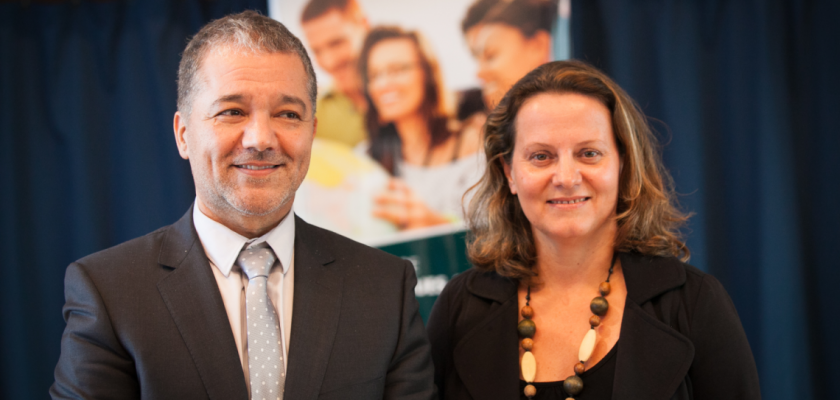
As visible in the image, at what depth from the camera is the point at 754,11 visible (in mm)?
3012

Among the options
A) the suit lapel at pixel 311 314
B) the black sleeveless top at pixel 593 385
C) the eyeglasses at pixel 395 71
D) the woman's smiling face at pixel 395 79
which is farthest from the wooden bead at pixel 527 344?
the eyeglasses at pixel 395 71

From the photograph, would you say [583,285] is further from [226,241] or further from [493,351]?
[226,241]

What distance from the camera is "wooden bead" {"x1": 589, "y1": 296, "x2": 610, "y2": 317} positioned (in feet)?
5.69

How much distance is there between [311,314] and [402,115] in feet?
5.63

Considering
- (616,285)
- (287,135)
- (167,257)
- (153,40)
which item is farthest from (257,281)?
(153,40)

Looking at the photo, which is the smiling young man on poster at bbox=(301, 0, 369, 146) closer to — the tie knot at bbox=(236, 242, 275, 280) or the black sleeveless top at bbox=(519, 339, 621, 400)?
the tie knot at bbox=(236, 242, 275, 280)

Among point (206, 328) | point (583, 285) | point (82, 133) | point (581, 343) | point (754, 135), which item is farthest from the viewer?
point (82, 133)

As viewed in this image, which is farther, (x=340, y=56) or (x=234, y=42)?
(x=340, y=56)

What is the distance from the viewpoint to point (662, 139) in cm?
303

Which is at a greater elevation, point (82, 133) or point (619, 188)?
point (82, 133)

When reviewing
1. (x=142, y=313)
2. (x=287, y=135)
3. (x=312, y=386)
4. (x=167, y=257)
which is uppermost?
(x=287, y=135)

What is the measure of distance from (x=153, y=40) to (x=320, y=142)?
3.38 feet

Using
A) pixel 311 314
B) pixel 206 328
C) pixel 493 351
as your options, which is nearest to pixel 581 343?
pixel 493 351

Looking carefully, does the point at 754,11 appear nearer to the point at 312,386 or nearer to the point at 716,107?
the point at 716,107
